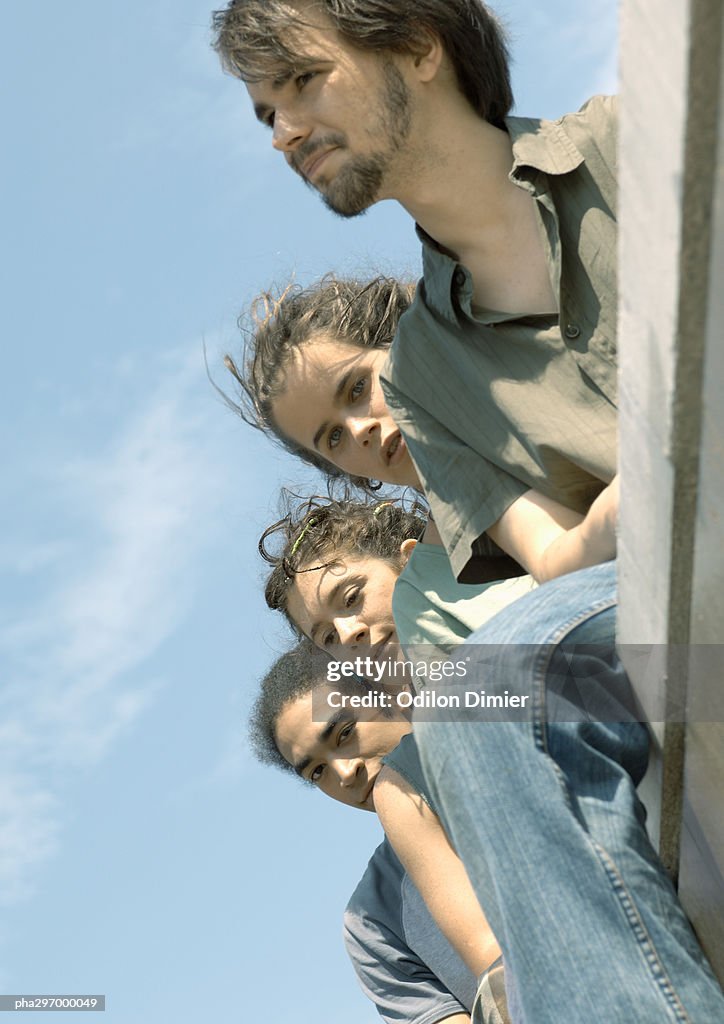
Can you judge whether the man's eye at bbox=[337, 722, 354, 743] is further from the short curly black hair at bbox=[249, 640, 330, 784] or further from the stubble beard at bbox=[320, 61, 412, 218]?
the stubble beard at bbox=[320, 61, 412, 218]

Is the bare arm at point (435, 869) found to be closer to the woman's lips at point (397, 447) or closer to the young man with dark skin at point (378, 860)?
the young man with dark skin at point (378, 860)

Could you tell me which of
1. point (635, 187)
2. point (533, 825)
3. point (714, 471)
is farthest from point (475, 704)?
point (635, 187)

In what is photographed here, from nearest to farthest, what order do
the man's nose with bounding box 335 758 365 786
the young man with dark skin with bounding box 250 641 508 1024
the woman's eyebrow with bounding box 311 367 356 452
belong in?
the young man with dark skin with bounding box 250 641 508 1024 → the woman's eyebrow with bounding box 311 367 356 452 → the man's nose with bounding box 335 758 365 786

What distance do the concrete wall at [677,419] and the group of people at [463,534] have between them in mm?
120

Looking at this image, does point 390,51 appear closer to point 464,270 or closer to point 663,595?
point 464,270

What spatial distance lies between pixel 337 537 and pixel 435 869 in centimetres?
153

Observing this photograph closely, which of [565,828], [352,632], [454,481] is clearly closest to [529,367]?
[454,481]

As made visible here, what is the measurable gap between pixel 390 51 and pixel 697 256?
7.07ft

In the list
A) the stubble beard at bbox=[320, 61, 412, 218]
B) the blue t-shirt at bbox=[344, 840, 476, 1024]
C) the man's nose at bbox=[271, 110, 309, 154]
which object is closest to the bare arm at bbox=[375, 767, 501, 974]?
the blue t-shirt at bbox=[344, 840, 476, 1024]

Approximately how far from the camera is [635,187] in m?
1.65

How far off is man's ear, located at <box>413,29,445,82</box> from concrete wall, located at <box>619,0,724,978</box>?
6.16 ft

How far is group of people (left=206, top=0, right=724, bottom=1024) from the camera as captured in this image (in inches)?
76.1
